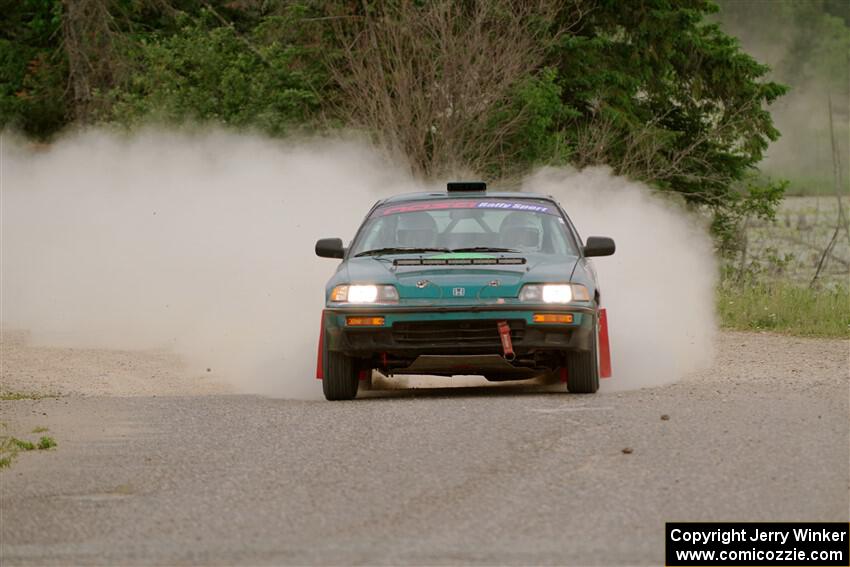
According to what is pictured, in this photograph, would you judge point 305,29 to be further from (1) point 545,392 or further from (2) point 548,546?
(2) point 548,546

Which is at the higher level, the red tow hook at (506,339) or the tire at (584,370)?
the red tow hook at (506,339)

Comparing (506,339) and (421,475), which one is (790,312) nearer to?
(506,339)

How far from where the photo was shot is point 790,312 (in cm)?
2178

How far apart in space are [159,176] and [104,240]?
1805 mm

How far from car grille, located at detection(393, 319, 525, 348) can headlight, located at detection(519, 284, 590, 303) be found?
0.21 m

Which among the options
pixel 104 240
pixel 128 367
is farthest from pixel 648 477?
pixel 104 240

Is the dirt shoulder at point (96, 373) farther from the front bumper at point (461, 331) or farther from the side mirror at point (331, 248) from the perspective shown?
the front bumper at point (461, 331)

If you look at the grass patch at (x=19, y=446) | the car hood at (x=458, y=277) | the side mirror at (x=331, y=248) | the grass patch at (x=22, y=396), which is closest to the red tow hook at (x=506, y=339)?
the car hood at (x=458, y=277)

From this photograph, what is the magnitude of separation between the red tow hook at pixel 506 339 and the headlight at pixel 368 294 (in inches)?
31.2

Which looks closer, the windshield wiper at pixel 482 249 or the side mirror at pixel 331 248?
the windshield wiper at pixel 482 249

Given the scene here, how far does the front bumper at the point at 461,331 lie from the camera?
1173cm

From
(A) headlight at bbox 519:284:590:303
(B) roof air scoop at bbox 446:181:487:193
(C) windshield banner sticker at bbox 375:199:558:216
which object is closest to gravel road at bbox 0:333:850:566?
(A) headlight at bbox 519:284:590:303
